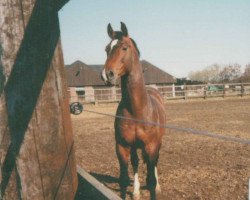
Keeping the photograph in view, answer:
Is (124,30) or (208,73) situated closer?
(124,30)

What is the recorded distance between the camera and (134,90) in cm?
416

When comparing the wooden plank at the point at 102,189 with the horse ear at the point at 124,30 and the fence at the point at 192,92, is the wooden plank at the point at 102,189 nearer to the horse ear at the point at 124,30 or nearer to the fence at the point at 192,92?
the horse ear at the point at 124,30

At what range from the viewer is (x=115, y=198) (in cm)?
149

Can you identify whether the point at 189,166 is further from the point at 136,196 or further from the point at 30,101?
Result: the point at 30,101

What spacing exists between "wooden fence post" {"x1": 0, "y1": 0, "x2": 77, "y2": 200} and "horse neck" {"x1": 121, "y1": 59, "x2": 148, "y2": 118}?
2.62 m

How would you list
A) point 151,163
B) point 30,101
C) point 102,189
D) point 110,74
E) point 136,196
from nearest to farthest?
point 30,101, point 102,189, point 110,74, point 151,163, point 136,196

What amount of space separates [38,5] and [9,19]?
0.48ft

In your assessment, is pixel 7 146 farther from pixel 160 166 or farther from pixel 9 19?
pixel 160 166

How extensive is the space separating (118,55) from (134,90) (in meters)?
0.50

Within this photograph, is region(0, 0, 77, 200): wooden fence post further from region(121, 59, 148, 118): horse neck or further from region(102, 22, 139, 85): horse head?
region(121, 59, 148, 118): horse neck

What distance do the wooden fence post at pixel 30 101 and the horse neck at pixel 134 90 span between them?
103 inches

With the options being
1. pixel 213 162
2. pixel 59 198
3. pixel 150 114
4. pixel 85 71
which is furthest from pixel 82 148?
pixel 85 71

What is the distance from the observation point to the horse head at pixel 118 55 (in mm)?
3785

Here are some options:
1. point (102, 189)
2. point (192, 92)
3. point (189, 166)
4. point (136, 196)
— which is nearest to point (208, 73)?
point (192, 92)
